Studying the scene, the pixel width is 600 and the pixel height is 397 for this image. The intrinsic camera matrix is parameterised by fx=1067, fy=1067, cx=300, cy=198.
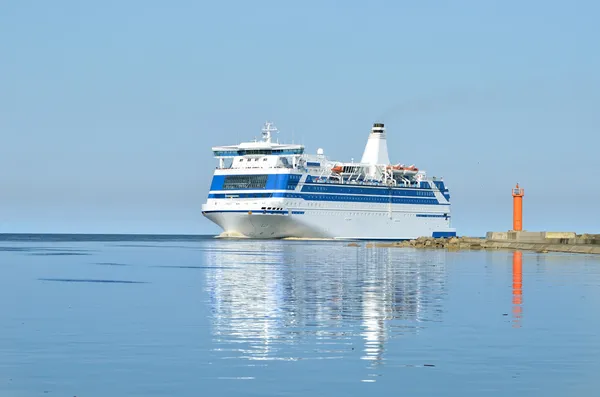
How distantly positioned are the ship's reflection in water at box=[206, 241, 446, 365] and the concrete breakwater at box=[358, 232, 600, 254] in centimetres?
2961

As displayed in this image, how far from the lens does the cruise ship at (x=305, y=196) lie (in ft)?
338

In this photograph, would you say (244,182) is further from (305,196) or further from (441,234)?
(441,234)

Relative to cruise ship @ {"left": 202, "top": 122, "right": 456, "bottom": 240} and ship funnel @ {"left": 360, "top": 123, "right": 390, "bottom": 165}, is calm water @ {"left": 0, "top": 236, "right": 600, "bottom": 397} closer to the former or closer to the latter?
cruise ship @ {"left": 202, "top": 122, "right": 456, "bottom": 240}

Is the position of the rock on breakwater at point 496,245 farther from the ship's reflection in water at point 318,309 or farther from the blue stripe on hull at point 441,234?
the blue stripe on hull at point 441,234

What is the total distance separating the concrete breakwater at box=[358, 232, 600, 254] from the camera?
225ft

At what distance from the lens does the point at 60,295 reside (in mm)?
28016

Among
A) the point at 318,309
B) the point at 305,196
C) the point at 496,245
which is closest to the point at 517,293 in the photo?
the point at 318,309

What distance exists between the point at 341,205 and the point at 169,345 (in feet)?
303

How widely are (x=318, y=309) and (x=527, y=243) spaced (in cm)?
5501

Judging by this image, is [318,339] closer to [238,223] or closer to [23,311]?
[23,311]

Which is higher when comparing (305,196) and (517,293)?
(305,196)

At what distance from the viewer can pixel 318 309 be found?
918 inches

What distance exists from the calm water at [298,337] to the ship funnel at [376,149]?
9007cm

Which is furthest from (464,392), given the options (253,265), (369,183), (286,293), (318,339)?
(369,183)
